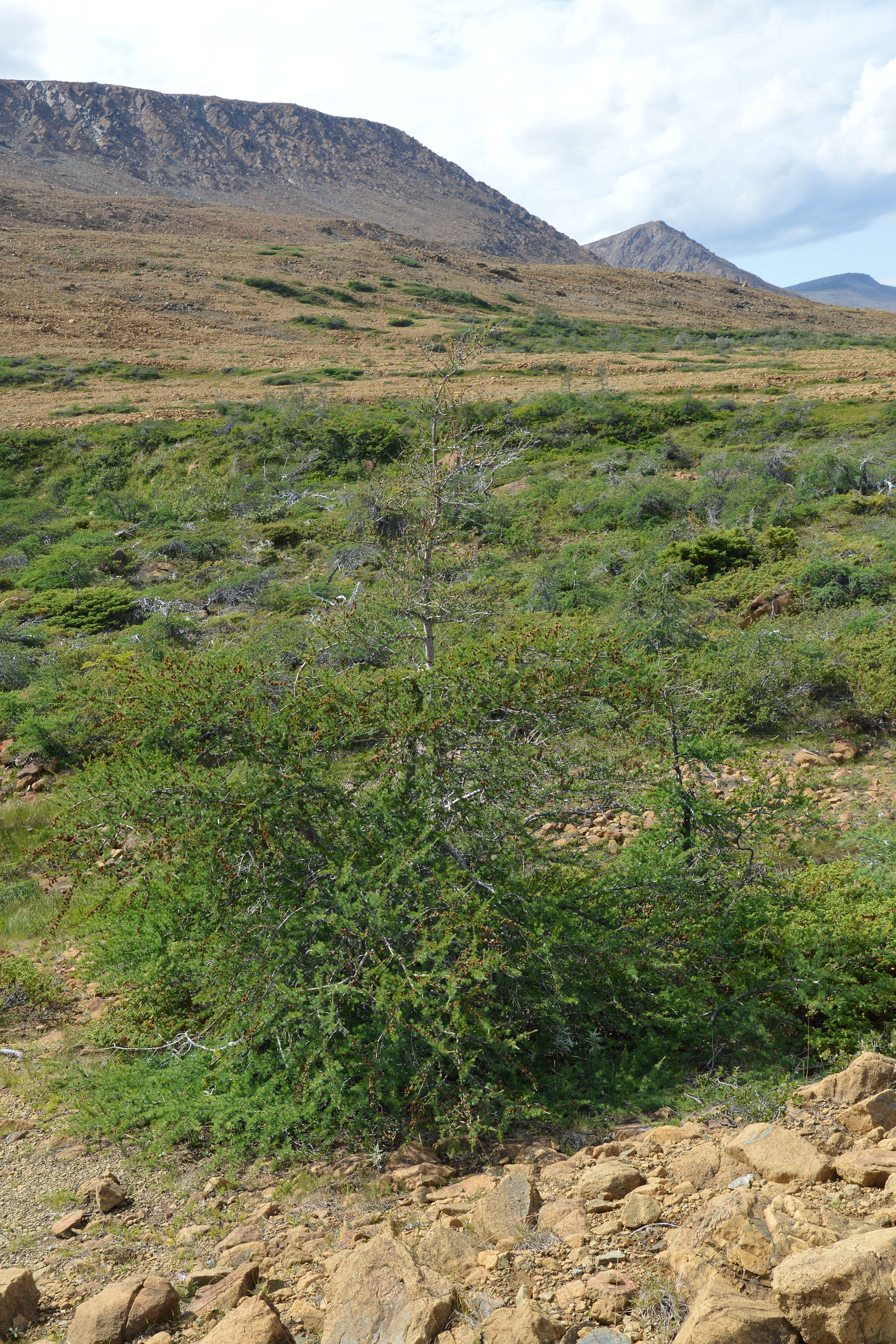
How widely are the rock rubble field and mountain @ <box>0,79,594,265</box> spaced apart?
91430 millimetres

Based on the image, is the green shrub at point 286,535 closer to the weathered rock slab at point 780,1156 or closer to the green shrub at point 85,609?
the green shrub at point 85,609

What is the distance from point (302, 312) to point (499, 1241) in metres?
48.2

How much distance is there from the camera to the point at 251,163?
11225 centimetres

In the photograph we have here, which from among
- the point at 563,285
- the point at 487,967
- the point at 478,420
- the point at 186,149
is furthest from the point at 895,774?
the point at 186,149

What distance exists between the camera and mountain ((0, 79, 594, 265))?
308 ft

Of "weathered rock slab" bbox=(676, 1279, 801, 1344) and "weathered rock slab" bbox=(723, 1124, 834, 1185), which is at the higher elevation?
"weathered rock slab" bbox=(676, 1279, 801, 1344)

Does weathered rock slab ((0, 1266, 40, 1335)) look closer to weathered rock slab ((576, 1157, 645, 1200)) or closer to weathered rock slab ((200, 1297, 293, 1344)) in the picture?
weathered rock slab ((200, 1297, 293, 1344))

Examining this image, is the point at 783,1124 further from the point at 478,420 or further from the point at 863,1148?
the point at 478,420

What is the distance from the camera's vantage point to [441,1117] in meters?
3.43

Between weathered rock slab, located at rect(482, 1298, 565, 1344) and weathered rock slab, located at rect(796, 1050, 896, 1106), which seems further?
weathered rock slab, located at rect(796, 1050, 896, 1106)


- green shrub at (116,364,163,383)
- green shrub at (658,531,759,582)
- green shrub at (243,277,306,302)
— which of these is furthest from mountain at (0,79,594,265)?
green shrub at (658,531,759,582)

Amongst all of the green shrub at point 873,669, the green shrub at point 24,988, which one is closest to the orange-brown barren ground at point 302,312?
the green shrub at point 873,669

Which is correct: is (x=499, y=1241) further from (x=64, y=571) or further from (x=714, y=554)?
(x=64, y=571)

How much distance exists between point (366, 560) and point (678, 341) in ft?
107
